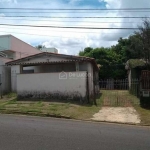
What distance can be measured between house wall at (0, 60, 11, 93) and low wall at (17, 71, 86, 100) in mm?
3894

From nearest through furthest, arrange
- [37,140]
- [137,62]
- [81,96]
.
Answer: [37,140]
[81,96]
[137,62]

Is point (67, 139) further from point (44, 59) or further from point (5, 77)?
point (5, 77)

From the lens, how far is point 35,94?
55.8ft

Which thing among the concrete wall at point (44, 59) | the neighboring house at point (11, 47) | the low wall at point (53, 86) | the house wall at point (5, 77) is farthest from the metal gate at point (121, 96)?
the neighboring house at point (11, 47)

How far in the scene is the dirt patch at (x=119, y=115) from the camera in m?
10.8

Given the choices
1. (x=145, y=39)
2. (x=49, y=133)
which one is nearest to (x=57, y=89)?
(x=49, y=133)

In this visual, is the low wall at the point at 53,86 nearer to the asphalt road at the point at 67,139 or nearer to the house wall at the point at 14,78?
the house wall at the point at 14,78

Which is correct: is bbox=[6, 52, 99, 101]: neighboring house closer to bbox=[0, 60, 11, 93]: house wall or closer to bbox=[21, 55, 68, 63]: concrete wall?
bbox=[21, 55, 68, 63]: concrete wall

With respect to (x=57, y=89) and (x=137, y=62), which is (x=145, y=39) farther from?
(x=57, y=89)

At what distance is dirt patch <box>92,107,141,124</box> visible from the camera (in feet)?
35.4

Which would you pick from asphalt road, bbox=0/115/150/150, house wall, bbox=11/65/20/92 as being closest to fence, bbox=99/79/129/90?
house wall, bbox=11/65/20/92

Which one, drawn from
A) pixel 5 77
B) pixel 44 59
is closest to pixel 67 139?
pixel 44 59

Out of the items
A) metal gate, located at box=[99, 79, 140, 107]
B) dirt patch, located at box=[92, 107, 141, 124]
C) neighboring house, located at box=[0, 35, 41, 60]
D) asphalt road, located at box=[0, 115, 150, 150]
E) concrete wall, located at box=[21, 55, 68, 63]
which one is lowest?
dirt patch, located at box=[92, 107, 141, 124]

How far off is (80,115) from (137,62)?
1295 cm
